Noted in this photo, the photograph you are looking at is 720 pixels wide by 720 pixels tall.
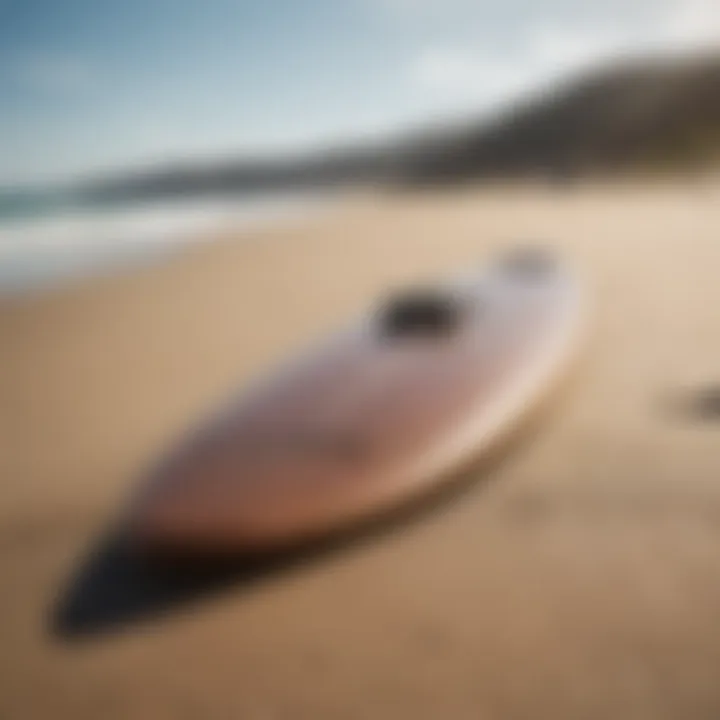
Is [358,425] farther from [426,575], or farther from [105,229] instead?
[105,229]

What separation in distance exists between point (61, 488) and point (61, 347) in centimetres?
180

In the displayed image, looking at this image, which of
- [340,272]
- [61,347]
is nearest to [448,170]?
[340,272]

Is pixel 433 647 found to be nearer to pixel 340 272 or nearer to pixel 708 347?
pixel 708 347

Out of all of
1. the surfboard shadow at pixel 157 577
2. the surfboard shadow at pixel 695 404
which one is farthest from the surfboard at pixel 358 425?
the surfboard shadow at pixel 695 404

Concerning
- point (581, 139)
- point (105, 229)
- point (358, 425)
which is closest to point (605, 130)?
point (581, 139)

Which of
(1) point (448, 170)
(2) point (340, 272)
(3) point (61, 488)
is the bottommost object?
(1) point (448, 170)

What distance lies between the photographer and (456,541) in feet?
6.76

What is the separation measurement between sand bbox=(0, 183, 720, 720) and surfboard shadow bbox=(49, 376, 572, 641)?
0.01m

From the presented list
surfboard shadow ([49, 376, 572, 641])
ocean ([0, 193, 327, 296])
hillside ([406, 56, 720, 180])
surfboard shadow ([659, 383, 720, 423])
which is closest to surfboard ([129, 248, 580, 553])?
surfboard shadow ([49, 376, 572, 641])

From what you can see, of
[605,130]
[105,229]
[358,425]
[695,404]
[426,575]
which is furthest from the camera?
[605,130]

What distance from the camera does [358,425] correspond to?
Answer: 86.0 inches

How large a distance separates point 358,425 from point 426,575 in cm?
47

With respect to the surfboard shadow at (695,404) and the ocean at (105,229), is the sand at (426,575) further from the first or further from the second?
the ocean at (105,229)

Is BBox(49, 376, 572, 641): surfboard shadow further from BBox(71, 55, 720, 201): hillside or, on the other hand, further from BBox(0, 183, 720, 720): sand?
BBox(71, 55, 720, 201): hillside
